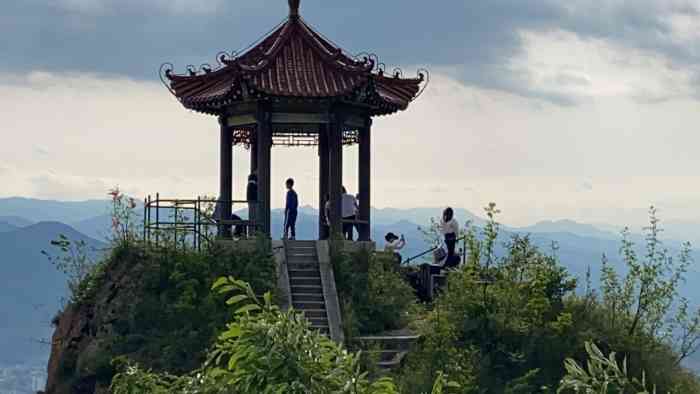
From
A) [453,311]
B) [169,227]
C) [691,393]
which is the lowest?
[691,393]

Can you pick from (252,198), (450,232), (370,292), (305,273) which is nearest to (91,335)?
(305,273)

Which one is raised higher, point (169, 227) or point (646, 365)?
point (169, 227)

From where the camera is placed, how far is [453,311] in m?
18.9

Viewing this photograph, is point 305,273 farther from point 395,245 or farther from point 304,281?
point 395,245

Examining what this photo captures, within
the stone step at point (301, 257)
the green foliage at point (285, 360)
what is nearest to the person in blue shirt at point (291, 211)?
the stone step at point (301, 257)

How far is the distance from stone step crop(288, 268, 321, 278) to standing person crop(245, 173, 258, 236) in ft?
3.98

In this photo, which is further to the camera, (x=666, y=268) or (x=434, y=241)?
(x=434, y=241)

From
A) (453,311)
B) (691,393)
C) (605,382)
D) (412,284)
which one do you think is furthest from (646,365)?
(605,382)

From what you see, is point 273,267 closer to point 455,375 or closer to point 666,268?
point 455,375

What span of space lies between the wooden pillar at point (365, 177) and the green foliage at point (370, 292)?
47.5 inches

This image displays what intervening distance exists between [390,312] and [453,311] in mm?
1454

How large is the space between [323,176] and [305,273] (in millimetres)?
2967

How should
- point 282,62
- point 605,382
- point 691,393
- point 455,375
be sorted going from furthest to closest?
point 282,62 → point 691,393 → point 455,375 → point 605,382

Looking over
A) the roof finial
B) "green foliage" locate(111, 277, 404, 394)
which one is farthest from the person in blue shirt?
"green foliage" locate(111, 277, 404, 394)
